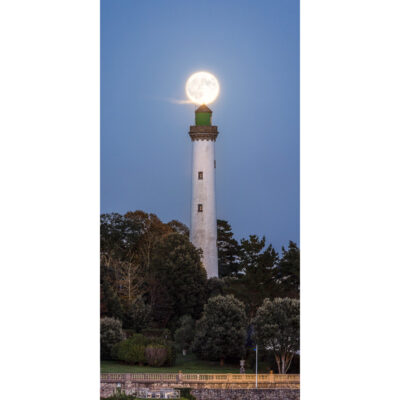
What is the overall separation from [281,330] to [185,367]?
1.97 meters

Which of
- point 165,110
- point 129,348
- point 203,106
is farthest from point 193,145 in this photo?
point 129,348

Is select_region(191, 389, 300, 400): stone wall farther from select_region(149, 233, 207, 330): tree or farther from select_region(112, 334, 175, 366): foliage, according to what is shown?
select_region(149, 233, 207, 330): tree

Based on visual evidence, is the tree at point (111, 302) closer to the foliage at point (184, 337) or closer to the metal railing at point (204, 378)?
the foliage at point (184, 337)

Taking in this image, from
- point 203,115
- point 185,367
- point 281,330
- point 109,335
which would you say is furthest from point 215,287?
point 281,330

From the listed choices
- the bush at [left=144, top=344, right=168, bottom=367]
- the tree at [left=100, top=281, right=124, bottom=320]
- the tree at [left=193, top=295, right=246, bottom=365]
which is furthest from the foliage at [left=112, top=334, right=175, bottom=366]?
the tree at [left=100, top=281, right=124, bottom=320]

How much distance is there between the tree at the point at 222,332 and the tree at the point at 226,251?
337cm

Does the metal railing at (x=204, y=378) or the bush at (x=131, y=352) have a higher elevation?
the bush at (x=131, y=352)

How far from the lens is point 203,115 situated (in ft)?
55.3

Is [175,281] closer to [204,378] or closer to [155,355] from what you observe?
[155,355]

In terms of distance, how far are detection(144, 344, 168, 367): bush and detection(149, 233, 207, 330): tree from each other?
228 cm

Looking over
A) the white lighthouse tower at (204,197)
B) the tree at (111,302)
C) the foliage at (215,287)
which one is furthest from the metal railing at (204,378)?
the white lighthouse tower at (204,197)

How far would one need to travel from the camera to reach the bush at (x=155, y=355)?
44.0 ft

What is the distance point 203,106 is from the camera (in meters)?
16.7
